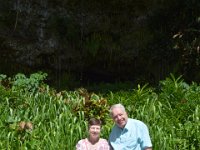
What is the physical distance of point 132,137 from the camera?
5.70 m

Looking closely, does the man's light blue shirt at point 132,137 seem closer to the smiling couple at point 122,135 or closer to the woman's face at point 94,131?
the smiling couple at point 122,135

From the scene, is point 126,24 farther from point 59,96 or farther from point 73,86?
point 59,96

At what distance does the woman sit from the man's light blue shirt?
149mm

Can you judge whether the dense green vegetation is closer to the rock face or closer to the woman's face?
the woman's face

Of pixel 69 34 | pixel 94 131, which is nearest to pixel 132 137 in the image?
pixel 94 131

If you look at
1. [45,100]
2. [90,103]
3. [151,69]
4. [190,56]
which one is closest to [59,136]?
[90,103]

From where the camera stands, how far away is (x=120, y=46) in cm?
1376

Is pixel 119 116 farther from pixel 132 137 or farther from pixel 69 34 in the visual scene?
pixel 69 34

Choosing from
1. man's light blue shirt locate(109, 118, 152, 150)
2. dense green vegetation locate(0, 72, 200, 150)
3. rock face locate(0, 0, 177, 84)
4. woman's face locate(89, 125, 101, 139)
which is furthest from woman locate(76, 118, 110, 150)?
rock face locate(0, 0, 177, 84)

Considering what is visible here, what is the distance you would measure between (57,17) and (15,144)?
21.8 ft

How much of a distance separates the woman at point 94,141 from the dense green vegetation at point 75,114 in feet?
4.29

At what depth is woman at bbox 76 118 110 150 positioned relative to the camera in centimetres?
572

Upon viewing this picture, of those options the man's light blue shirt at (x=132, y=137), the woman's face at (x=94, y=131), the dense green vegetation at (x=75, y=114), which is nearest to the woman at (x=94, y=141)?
the woman's face at (x=94, y=131)

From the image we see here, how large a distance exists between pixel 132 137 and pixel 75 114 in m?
2.77
